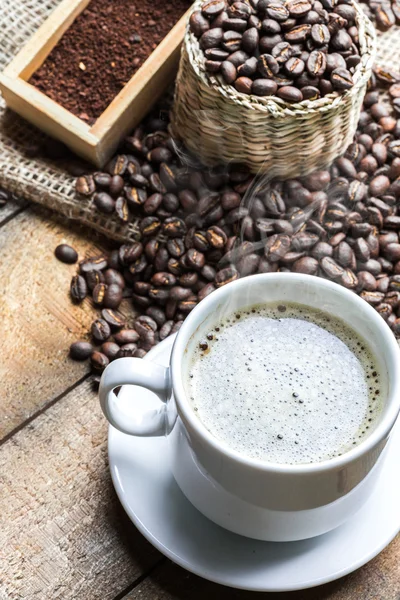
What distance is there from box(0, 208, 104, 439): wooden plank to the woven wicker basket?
334mm

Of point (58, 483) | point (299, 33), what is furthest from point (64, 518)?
point (299, 33)

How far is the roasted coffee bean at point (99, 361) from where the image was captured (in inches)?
56.9

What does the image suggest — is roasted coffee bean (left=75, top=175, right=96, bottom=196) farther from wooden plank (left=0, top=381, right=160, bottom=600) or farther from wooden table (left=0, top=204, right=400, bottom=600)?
wooden plank (left=0, top=381, right=160, bottom=600)

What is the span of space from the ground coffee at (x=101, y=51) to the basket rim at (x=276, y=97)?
0.26m

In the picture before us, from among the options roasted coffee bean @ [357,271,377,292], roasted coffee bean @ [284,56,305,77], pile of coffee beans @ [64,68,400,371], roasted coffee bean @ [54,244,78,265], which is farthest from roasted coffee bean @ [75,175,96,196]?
roasted coffee bean @ [357,271,377,292]

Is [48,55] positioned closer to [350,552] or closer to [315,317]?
[315,317]

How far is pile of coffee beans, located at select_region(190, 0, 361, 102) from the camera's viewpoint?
141 cm

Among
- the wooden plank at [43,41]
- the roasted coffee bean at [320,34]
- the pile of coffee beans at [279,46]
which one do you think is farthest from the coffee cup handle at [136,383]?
the wooden plank at [43,41]

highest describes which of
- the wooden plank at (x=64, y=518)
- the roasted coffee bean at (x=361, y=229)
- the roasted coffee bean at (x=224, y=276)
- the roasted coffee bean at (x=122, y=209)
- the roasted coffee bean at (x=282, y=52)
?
the roasted coffee bean at (x=282, y=52)

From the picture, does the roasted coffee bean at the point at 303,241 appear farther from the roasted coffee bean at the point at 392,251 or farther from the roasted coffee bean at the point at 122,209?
the roasted coffee bean at the point at 122,209

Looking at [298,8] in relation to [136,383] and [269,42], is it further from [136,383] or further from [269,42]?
[136,383]

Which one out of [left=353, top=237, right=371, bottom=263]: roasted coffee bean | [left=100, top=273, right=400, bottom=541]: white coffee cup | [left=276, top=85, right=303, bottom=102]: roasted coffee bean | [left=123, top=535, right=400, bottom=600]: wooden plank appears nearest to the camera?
[left=100, top=273, right=400, bottom=541]: white coffee cup

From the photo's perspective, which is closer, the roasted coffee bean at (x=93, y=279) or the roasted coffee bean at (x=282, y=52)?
the roasted coffee bean at (x=282, y=52)

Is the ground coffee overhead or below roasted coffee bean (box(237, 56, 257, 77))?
below
